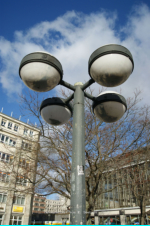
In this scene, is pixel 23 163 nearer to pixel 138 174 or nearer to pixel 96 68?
pixel 138 174

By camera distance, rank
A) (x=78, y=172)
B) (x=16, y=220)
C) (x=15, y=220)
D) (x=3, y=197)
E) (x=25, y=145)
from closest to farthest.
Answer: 1. (x=78, y=172)
2. (x=25, y=145)
3. (x=3, y=197)
4. (x=15, y=220)
5. (x=16, y=220)

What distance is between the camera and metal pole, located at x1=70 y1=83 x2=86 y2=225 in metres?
1.81

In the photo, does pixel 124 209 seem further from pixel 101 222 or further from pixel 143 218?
pixel 143 218

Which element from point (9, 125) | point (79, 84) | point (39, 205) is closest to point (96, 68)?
point (79, 84)

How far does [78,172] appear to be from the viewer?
198 centimetres

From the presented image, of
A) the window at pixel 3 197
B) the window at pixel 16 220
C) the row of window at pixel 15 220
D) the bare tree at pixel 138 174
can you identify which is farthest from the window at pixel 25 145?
the window at pixel 16 220

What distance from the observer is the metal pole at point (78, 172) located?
1813mm

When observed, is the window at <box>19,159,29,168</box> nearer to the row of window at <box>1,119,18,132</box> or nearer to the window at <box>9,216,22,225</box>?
the window at <box>9,216,22,225</box>

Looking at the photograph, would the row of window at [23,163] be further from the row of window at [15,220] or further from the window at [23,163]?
the row of window at [15,220]

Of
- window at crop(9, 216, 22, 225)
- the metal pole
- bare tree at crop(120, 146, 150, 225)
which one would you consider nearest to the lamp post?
the metal pole

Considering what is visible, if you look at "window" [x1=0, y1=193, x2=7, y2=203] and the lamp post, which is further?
"window" [x1=0, y1=193, x2=7, y2=203]

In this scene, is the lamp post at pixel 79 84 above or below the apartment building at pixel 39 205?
above

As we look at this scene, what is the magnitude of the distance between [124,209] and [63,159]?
1872 centimetres

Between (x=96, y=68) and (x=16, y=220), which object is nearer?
(x=96, y=68)
